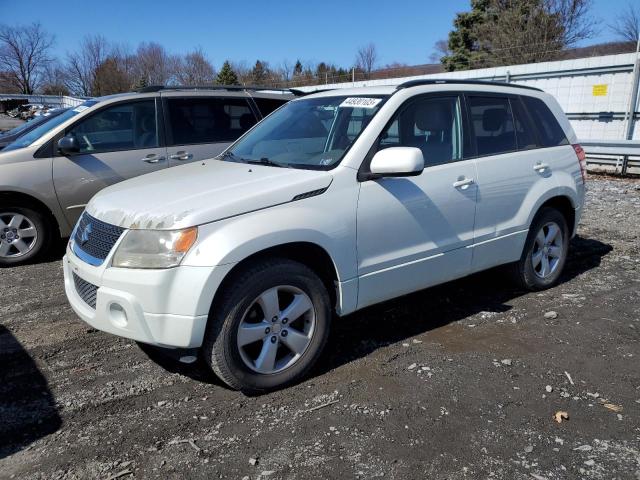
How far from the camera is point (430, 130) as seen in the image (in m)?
3.97

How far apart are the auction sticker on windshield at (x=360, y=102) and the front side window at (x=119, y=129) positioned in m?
3.27

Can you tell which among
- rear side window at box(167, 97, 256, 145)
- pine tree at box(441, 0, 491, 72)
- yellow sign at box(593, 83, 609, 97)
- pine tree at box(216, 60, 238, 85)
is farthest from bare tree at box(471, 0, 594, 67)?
pine tree at box(216, 60, 238, 85)

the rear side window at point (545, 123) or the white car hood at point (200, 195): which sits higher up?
the rear side window at point (545, 123)

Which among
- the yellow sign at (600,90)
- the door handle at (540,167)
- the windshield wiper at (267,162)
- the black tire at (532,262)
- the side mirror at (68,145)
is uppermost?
the yellow sign at (600,90)

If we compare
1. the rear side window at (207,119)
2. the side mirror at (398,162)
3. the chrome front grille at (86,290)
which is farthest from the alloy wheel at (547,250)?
the rear side window at (207,119)

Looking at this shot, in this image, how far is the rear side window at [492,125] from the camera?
4262 mm

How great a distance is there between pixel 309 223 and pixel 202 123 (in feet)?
13.5

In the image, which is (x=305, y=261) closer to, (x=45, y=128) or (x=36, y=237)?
(x=36, y=237)

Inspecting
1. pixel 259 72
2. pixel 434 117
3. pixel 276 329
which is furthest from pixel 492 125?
pixel 259 72

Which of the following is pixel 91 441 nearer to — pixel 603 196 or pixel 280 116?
pixel 280 116

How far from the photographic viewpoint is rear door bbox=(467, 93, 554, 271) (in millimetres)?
4191

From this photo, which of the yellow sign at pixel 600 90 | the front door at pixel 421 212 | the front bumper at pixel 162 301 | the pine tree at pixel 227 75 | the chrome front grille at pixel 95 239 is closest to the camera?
the front bumper at pixel 162 301

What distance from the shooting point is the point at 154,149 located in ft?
20.8

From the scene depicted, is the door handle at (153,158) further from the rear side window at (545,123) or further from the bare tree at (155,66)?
the bare tree at (155,66)
